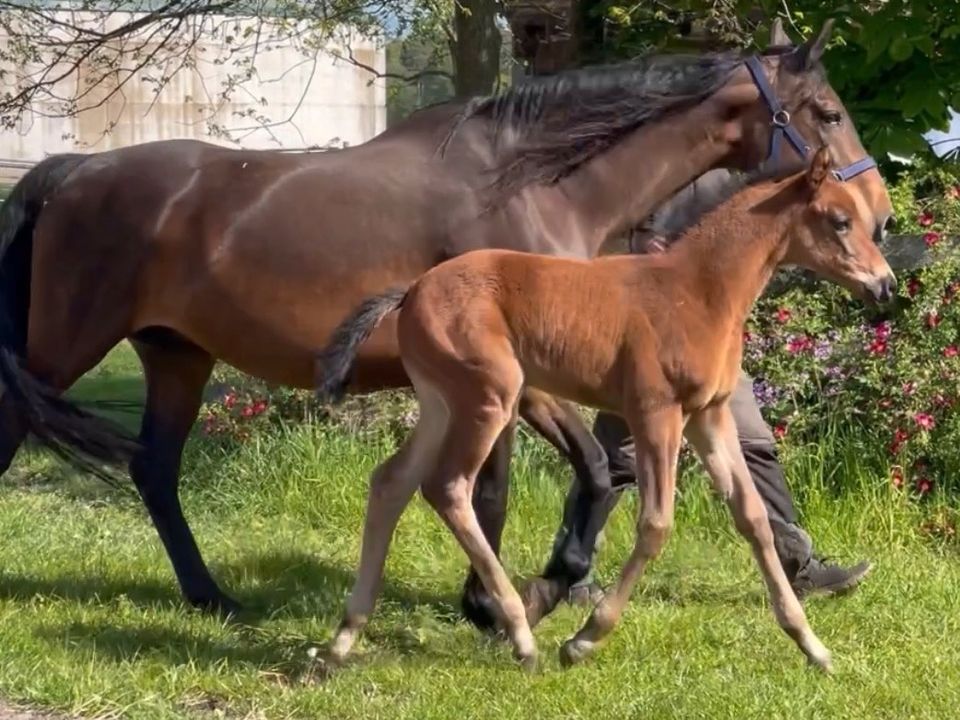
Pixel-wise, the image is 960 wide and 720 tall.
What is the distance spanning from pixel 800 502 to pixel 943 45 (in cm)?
270

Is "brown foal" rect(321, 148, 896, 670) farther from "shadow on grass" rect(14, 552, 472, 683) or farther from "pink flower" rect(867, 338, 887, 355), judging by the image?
"pink flower" rect(867, 338, 887, 355)

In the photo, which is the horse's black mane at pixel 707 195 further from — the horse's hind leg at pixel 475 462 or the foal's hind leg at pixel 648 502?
the horse's hind leg at pixel 475 462

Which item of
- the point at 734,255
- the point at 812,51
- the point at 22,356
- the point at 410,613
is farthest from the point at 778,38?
the point at 22,356

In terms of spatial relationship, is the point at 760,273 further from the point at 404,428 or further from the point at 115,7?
the point at 115,7

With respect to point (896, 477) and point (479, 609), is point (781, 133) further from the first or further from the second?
point (896, 477)

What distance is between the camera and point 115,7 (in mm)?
10172

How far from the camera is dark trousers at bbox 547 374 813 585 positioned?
536 centimetres

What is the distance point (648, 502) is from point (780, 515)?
145 cm

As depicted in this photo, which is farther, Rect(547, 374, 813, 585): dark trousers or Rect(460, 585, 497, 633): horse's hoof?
Rect(547, 374, 813, 585): dark trousers

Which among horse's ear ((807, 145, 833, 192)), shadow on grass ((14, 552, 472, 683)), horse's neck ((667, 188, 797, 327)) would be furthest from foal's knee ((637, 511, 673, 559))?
horse's ear ((807, 145, 833, 192))

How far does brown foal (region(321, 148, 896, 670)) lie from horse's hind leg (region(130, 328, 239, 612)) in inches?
57.0

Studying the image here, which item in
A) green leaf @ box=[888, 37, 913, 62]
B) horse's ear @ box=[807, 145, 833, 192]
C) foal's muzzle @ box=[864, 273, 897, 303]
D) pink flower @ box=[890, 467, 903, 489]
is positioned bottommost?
pink flower @ box=[890, 467, 903, 489]

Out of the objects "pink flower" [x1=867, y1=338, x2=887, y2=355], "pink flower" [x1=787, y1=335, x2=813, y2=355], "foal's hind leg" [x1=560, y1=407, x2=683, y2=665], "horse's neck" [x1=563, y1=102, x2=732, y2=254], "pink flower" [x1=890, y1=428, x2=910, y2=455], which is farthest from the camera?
"pink flower" [x1=787, y1=335, x2=813, y2=355]

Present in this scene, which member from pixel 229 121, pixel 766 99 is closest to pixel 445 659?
pixel 766 99
